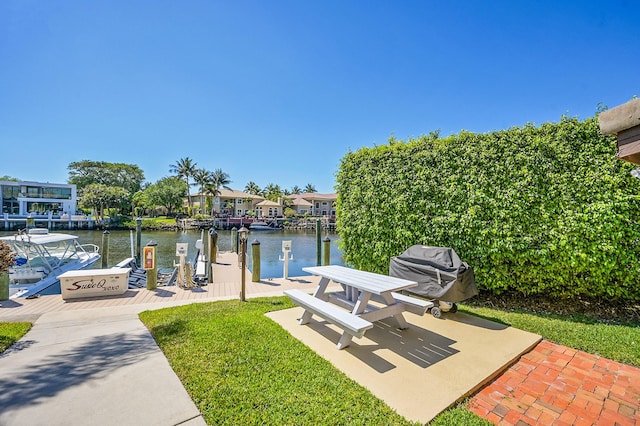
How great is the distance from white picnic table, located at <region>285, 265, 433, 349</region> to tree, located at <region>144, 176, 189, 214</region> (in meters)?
50.6

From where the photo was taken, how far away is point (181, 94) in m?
10.8

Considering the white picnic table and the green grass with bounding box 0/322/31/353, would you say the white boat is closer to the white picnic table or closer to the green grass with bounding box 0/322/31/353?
the green grass with bounding box 0/322/31/353

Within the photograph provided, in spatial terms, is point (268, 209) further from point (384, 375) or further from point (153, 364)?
point (384, 375)

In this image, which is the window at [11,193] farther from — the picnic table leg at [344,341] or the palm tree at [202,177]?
the picnic table leg at [344,341]

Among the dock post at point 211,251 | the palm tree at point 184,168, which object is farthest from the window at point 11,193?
the dock post at point 211,251

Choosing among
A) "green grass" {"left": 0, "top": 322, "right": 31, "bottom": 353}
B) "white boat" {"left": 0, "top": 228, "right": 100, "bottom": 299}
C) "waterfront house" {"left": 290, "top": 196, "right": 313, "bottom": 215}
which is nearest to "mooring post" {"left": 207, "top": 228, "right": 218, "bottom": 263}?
"white boat" {"left": 0, "top": 228, "right": 100, "bottom": 299}

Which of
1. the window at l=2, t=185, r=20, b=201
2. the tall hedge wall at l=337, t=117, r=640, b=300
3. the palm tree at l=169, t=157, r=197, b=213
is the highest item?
the palm tree at l=169, t=157, r=197, b=213

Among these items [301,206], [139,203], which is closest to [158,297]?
[139,203]

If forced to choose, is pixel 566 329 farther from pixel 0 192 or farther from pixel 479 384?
pixel 0 192

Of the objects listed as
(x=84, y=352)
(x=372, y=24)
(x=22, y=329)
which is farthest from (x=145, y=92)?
(x=84, y=352)

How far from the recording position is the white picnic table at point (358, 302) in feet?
11.1

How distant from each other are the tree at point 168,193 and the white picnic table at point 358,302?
5064cm

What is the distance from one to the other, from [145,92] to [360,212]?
9615 millimetres

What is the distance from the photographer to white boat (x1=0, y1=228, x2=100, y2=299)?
764 centimetres
